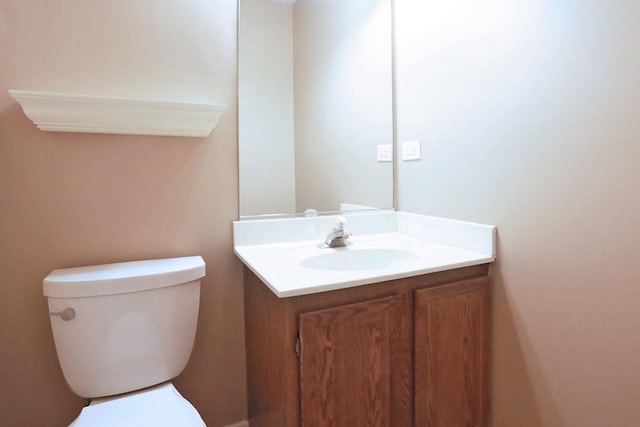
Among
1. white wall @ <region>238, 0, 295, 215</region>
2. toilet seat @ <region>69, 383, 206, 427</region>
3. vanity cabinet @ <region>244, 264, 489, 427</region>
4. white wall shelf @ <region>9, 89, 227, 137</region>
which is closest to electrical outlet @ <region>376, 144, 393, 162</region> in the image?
white wall @ <region>238, 0, 295, 215</region>

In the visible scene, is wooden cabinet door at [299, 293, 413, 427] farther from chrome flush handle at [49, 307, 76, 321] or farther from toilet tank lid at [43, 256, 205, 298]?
chrome flush handle at [49, 307, 76, 321]

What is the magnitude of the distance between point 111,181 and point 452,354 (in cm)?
138

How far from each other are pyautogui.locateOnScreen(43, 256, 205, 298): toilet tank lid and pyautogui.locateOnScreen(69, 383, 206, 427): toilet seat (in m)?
0.33

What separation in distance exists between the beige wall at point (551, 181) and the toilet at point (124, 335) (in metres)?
1.08

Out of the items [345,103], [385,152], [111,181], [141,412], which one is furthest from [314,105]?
[141,412]

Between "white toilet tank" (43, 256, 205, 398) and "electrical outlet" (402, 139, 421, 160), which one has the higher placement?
"electrical outlet" (402, 139, 421, 160)

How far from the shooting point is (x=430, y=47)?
1.46 meters

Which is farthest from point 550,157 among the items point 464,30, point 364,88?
point 364,88

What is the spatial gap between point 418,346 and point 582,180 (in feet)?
2.31

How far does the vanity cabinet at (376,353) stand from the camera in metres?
0.96

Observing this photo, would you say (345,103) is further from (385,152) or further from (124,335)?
(124,335)

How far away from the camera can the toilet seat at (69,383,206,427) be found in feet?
3.06

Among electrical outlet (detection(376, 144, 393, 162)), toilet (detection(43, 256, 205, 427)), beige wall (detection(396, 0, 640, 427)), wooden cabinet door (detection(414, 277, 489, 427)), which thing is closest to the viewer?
beige wall (detection(396, 0, 640, 427))

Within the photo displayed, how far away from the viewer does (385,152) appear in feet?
5.65
